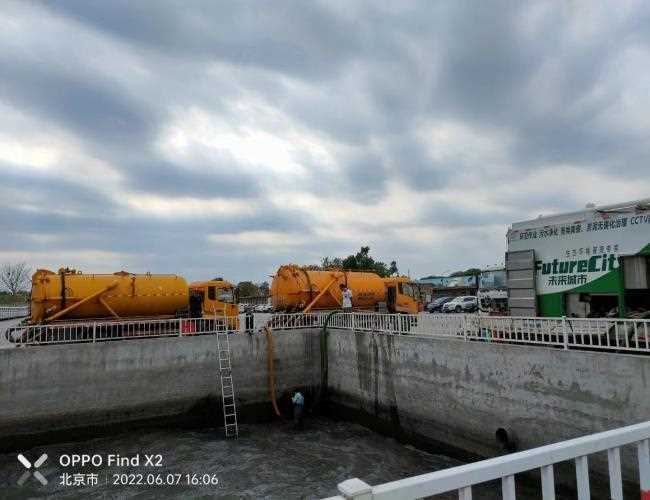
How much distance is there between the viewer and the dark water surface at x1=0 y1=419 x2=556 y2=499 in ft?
34.0

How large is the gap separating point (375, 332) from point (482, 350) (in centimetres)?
433

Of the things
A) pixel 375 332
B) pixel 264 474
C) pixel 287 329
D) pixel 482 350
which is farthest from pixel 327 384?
pixel 482 350

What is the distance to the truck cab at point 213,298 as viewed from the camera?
1930 cm

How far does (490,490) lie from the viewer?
30.4ft

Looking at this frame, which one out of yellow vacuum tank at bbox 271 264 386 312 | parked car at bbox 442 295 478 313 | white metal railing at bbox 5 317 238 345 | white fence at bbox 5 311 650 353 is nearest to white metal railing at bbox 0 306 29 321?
white metal railing at bbox 5 317 238 345

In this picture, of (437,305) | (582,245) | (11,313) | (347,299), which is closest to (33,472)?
(347,299)

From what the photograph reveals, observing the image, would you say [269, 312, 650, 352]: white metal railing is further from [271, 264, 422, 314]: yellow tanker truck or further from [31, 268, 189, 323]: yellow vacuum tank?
[31, 268, 189, 323]: yellow vacuum tank

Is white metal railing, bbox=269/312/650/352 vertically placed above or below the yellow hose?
above

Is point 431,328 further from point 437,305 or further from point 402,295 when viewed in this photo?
point 437,305

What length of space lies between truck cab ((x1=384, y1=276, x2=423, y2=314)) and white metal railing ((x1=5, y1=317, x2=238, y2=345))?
295 inches

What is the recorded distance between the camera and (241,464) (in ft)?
39.1

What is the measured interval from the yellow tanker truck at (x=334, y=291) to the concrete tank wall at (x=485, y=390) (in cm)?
391

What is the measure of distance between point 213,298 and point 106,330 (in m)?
5.19

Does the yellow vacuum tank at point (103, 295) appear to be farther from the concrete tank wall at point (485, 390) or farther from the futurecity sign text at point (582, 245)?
the futurecity sign text at point (582, 245)
